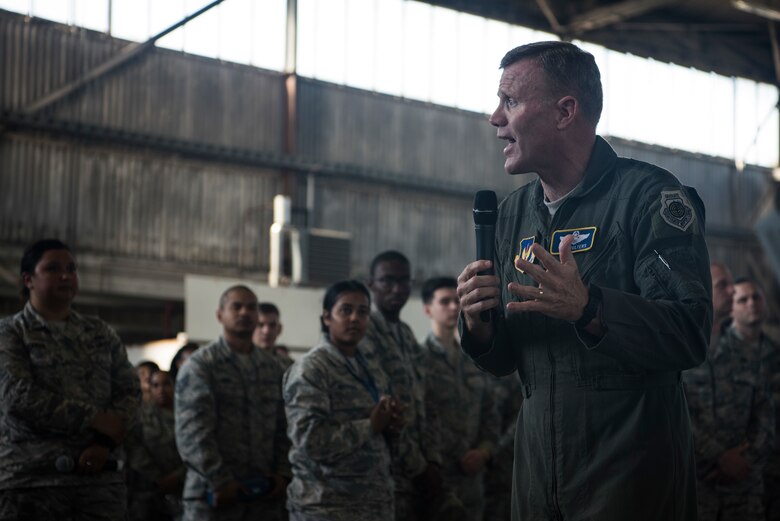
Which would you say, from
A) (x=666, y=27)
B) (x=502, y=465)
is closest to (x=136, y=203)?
(x=502, y=465)

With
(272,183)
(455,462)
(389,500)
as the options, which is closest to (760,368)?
(455,462)

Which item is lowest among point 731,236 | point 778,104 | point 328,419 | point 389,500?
point 389,500

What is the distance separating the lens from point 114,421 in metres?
4.00

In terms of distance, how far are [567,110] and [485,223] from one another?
0.90 feet

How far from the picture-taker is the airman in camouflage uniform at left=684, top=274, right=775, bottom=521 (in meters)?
5.82

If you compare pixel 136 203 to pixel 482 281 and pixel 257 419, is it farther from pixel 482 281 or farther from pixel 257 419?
pixel 482 281

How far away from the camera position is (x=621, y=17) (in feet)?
46.1

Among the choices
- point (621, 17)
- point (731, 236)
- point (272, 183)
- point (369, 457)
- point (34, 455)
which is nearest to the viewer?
point (34, 455)

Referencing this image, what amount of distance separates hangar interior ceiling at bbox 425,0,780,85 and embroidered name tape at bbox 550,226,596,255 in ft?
37.3

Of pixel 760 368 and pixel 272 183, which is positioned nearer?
pixel 760 368

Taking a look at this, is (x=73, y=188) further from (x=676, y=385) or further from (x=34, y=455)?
(x=676, y=385)

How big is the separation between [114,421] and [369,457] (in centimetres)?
103

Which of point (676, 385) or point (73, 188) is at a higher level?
point (73, 188)

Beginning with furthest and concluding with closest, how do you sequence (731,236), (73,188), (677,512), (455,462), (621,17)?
(731,236), (621,17), (73,188), (455,462), (677,512)
